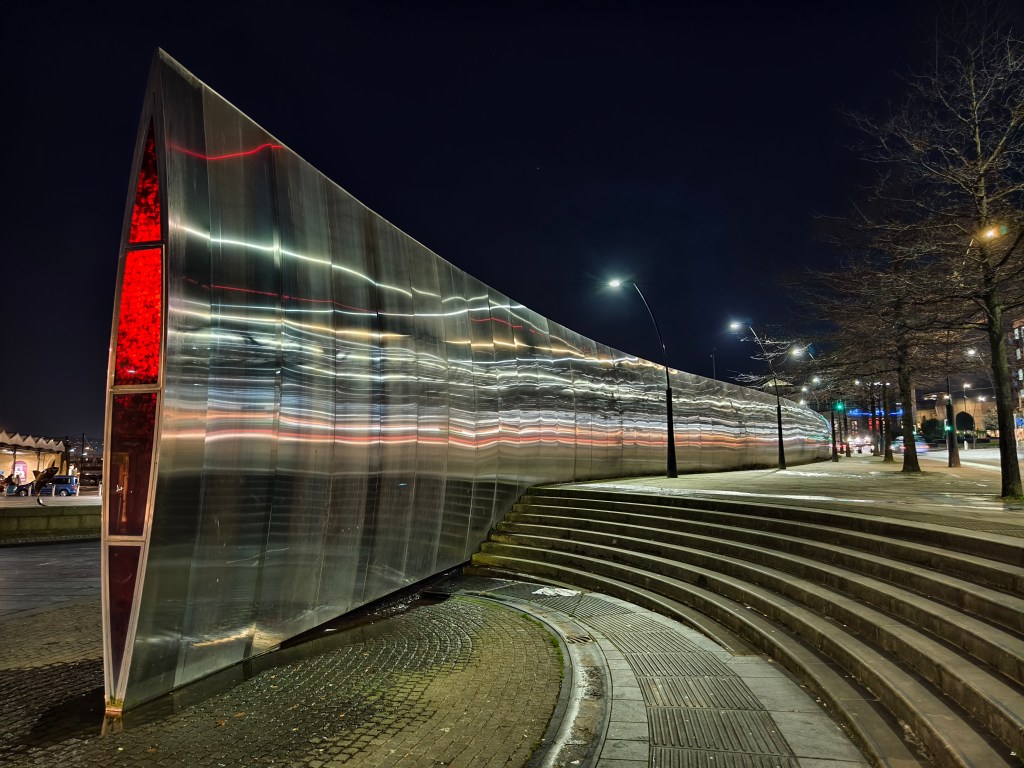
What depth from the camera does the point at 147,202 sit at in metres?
5.64

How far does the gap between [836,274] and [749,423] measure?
11.5 m

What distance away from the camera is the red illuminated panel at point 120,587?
203 inches

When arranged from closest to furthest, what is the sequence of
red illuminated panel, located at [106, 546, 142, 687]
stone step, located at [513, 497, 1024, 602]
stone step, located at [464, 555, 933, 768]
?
stone step, located at [464, 555, 933, 768], red illuminated panel, located at [106, 546, 142, 687], stone step, located at [513, 497, 1024, 602]

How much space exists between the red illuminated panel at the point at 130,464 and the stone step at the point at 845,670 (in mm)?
5969

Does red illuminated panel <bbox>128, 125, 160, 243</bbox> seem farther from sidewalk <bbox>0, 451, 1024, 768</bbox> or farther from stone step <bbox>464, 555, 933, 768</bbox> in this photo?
stone step <bbox>464, 555, 933, 768</bbox>

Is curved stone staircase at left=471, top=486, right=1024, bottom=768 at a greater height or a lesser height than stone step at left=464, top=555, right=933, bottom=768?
greater

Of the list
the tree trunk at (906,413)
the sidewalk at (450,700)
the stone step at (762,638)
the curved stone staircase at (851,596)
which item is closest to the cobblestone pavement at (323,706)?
the sidewalk at (450,700)

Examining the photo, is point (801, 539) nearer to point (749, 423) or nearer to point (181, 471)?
point (181, 471)

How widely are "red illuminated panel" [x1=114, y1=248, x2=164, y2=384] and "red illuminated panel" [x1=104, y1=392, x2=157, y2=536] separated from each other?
0.25 metres

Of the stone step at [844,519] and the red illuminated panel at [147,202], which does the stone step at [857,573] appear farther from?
the red illuminated panel at [147,202]

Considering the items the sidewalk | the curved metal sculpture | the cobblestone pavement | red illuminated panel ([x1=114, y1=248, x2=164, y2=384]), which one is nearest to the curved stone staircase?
the sidewalk

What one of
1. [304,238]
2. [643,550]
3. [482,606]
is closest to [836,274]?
[643,550]

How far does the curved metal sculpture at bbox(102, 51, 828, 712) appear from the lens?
5328 mm

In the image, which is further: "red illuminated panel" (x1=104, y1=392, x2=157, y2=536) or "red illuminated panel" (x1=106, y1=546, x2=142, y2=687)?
"red illuminated panel" (x1=104, y1=392, x2=157, y2=536)
